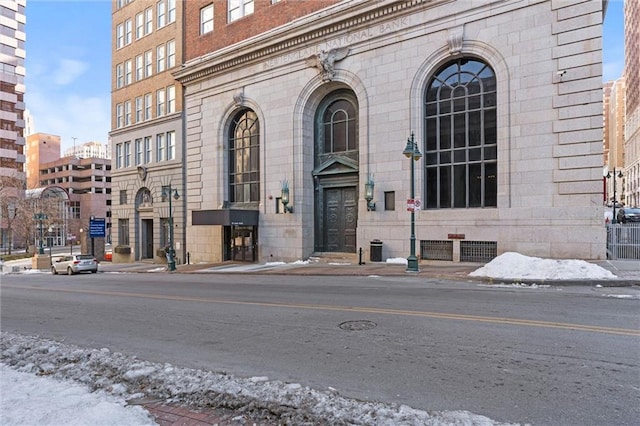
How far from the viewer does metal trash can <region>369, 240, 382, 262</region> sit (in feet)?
68.2

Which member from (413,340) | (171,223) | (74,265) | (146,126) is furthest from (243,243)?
(413,340)

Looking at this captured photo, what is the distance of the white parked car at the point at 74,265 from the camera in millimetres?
28391

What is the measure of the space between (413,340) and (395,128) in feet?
52.3

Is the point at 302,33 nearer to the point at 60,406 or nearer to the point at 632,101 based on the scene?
the point at 60,406

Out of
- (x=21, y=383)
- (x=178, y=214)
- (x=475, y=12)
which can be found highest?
(x=475, y=12)

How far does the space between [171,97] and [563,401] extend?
34146 mm

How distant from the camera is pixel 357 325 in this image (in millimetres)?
7527

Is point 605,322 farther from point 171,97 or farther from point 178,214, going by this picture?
point 171,97

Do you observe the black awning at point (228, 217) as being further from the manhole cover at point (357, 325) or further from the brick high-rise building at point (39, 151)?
the brick high-rise building at point (39, 151)

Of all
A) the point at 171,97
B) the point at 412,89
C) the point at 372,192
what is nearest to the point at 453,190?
the point at 372,192

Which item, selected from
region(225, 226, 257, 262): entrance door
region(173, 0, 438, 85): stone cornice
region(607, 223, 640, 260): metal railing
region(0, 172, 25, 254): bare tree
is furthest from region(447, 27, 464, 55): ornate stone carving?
region(0, 172, 25, 254): bare tree

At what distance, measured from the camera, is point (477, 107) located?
1948 cm

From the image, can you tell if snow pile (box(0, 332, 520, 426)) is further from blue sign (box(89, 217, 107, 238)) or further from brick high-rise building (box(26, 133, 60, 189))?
brick high-rise building (box(26, 133, 60, 189))

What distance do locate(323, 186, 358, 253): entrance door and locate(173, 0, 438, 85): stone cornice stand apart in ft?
28.6
